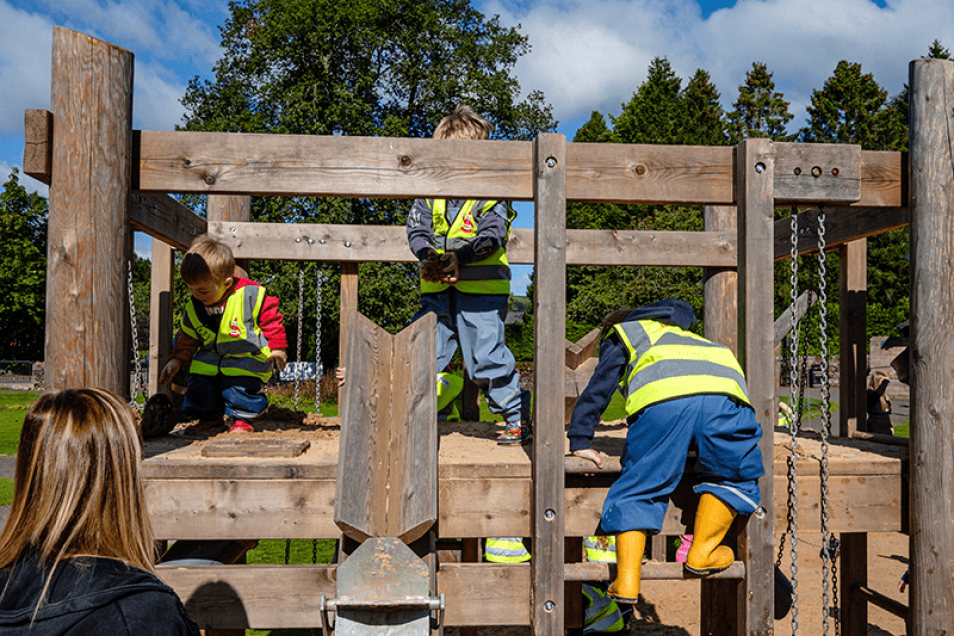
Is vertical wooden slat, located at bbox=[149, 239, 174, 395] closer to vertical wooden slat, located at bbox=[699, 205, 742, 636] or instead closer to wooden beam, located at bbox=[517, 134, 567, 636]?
wooden beam, located at bbox=[517, 134, 567, 636]

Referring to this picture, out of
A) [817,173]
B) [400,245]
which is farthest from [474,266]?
[817,173]

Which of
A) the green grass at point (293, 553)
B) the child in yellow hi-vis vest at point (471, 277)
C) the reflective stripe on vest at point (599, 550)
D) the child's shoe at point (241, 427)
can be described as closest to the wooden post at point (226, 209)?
the child's shoe at point (241, 427)

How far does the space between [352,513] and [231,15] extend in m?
25.5

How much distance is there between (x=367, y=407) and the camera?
2.65 meters

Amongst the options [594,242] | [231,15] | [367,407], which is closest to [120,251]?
[367,407]

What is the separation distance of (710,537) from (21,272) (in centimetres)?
3675

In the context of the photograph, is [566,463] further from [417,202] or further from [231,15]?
[231,15]

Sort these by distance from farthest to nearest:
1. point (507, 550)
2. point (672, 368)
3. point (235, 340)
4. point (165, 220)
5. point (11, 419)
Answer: point (11, 419)
point (507, 550)
point (165, 220)
point (235, 340)
point (672, 368)

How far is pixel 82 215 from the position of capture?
8.59ft

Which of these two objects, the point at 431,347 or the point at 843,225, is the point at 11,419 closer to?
the point at 431,347

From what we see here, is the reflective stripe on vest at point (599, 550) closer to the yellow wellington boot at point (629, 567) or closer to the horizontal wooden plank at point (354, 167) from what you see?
the yellow wellington boot at point (629, 567)

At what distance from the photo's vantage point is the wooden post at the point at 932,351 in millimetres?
2859

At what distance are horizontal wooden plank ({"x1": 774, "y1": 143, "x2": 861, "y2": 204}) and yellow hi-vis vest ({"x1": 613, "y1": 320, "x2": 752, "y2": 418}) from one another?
685 millimetres

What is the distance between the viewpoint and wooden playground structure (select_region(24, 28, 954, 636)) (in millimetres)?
2557
